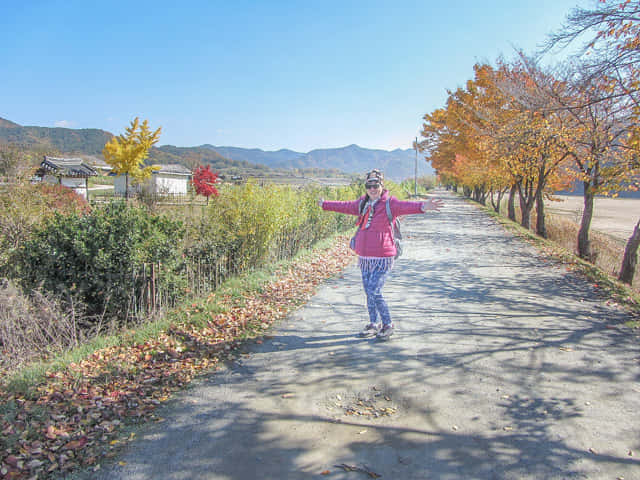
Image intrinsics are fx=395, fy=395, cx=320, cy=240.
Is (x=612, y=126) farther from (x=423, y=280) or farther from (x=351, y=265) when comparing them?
(x=351, y=265)

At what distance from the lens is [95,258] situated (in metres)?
5.54

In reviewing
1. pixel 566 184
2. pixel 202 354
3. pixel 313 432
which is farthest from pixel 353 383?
pixel 566 184

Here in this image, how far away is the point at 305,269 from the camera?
28.9 feet

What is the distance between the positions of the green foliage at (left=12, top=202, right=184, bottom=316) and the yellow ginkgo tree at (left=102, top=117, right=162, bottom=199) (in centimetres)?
4285

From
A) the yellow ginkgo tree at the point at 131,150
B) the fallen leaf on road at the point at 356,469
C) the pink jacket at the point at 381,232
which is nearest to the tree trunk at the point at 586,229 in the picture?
the pink jacket at the point at 381,232

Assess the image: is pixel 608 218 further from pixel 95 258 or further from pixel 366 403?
pixel 95 258

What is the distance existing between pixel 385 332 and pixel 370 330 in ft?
0.71

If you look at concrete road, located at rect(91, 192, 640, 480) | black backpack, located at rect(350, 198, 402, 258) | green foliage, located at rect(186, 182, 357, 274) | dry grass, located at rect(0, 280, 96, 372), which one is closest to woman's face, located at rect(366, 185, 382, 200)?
black backpack, located at rect(350, 198, 402, 258)

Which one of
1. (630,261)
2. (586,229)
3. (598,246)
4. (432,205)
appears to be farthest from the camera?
(598,246)

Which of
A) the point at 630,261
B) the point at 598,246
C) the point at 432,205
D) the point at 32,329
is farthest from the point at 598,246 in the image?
the point at 32,329

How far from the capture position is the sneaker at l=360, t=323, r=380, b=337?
195 inches

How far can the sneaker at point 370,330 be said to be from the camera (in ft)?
16.3

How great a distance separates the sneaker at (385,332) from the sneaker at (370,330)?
85 mm

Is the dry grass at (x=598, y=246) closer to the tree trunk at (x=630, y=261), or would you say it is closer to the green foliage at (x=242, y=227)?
the tree trunk at (x=630, y=261)
